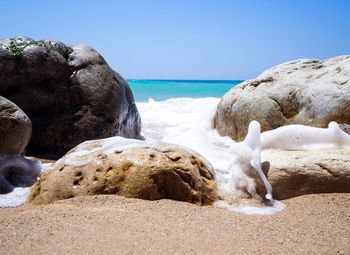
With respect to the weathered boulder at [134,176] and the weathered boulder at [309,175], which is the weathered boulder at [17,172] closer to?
the weathered boulder at [134,176]

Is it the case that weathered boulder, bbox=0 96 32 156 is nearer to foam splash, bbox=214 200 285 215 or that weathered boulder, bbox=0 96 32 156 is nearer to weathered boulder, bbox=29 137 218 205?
weathered boulder, bbox=29 137 218 205

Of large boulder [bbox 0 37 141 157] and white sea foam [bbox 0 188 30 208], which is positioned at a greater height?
large boulder [bbox 0 37 141 157]

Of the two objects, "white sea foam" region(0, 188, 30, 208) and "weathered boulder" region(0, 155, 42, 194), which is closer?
"white sea foam" region(0, 188, 30, 208)

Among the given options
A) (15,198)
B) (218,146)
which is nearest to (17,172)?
(15,198)

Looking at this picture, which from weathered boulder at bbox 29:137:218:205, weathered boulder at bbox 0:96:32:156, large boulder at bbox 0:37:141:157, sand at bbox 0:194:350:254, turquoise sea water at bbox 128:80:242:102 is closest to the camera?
sand at bbox 0:194:350:254

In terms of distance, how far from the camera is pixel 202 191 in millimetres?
3168

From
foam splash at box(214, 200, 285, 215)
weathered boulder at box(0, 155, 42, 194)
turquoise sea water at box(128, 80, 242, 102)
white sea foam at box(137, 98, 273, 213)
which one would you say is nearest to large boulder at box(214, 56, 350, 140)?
white sea foam at box(137, 98, 273, 213)

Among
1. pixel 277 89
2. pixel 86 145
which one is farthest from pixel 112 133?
pixel 277 89

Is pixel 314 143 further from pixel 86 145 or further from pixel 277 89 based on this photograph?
pixel 86 145

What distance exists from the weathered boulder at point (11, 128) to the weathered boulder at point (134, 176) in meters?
1.25

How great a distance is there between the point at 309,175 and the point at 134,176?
166 centimetres

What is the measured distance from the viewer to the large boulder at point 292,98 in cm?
488

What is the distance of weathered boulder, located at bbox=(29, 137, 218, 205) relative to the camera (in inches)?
121

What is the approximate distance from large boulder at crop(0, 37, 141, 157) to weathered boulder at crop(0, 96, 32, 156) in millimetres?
1430
